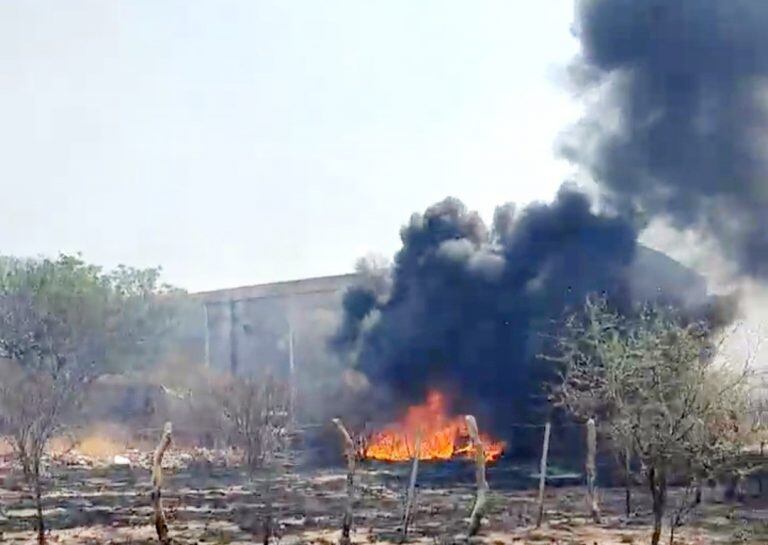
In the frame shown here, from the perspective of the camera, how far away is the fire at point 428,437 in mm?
35594

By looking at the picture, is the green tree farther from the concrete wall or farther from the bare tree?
the bare tree

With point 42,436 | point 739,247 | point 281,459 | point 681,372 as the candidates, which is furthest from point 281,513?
point 739,247

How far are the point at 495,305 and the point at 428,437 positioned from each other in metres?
5.87

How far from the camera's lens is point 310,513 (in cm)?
2241

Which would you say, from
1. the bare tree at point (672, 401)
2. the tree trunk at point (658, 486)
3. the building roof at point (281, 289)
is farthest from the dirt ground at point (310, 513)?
the building roof at point (281, 289)

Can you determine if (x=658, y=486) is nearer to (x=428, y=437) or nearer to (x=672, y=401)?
(x=672, y=401)

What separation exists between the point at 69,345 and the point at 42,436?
2657 cm

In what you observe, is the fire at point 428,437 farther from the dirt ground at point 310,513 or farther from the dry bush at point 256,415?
the dry bush at point 256,415

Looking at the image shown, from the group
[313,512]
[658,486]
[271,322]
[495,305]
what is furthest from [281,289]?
[658,486]

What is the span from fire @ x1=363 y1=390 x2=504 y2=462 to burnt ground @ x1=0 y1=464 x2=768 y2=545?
11.4ft

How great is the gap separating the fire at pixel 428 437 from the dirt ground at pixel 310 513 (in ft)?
14.9

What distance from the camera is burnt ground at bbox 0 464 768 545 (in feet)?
61.9

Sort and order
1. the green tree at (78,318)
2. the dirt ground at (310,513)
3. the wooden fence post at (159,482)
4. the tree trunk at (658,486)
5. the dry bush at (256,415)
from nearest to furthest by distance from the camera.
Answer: the tree trunk at (658,486) → the wooden fence post at (159,482) → the dirt ground at (310,513) → the dry bush at (256,415) → the green tree at (78,318)

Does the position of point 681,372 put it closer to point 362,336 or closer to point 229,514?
point 229,514
